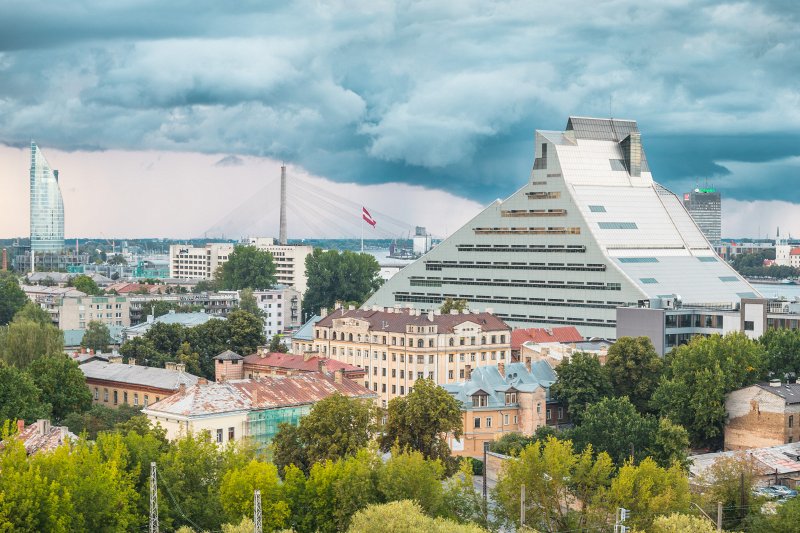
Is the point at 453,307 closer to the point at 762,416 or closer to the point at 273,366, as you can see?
the point at 273,366

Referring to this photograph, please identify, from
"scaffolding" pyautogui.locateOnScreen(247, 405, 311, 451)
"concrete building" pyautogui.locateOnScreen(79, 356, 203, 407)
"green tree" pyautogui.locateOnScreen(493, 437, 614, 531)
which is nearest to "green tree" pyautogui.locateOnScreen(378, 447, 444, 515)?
"green tree" pyautogui.locateOnScreen(493, 437, 614, 531)

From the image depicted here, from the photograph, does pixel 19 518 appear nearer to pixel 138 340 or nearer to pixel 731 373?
pixel 731 373

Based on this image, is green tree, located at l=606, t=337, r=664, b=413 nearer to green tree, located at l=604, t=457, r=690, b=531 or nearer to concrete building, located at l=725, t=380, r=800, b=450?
concrete building, located at l=725, t=380, r=800, b=450

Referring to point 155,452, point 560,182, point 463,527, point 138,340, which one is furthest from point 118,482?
point 560,182

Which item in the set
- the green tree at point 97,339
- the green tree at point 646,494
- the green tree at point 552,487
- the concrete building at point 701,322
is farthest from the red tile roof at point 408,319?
the green tree at point 646,494

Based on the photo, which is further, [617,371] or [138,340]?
[138,340]

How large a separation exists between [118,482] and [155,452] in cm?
468

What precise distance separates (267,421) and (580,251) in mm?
65629

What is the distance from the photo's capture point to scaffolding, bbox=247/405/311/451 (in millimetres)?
81000

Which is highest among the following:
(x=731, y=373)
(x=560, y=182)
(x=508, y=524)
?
(x=560, y=182)

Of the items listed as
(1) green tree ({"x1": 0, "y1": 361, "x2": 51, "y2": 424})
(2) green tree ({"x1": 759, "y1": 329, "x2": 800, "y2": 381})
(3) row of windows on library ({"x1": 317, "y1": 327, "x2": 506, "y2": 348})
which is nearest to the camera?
(1) green tree ({"x1": 0, "y1": 361, "x2": 51, "y2": 424})

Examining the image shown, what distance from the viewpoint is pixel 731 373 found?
9225 cm

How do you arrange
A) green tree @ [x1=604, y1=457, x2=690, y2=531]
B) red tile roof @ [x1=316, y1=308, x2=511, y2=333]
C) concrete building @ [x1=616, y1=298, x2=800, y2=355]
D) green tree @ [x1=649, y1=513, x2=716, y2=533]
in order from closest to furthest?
green tree @ [x1=649, y1=513, x2=716, y2=533] < green tree @ [x1=604, y1=457, x2=690, y2=531] < red tile roof @ [x1=316, y1=308, x2=511, y2=333] < concrete building @ [x1=616, y1=298, x2=800, y2=355]

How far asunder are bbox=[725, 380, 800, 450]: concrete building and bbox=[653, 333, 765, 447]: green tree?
36.6 inches
